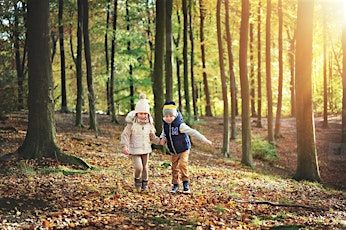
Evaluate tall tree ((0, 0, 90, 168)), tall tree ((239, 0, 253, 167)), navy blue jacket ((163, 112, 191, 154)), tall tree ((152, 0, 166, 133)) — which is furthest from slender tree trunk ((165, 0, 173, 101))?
navy blue jacket ((163, 112, 191, 154))

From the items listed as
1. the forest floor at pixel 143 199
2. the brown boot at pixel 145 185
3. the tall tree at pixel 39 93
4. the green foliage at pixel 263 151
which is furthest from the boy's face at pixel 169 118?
the green foliage at pixel 263 151

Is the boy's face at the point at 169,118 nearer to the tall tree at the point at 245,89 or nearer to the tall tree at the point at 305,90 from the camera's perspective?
the tall tree at the point at 305,90

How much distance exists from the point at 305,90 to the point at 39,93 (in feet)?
29.4

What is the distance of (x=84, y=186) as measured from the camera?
921 centimetres

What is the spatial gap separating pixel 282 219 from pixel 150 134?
3.23 m

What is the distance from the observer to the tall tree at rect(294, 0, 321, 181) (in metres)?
14.4

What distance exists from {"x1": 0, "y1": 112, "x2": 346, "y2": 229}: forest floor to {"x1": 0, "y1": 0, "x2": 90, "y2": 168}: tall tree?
43 centimetres

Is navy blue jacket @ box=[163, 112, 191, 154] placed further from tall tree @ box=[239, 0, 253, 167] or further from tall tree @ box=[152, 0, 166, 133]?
tall tree @ box=[239, 0, 253, 167]

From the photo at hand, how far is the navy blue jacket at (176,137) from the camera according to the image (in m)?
8.95

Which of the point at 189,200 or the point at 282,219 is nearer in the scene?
the point at 282,219

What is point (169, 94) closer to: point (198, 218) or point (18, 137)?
point (18, 137)

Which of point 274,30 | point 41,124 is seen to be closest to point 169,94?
point 41,124

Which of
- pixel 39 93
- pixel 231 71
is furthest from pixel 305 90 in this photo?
pixel 39 93

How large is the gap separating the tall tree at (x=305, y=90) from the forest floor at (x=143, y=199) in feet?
3.07
